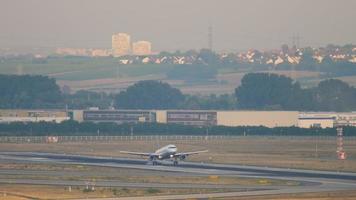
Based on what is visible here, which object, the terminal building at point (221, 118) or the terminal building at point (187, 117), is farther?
the terminal building at point (187, 117)

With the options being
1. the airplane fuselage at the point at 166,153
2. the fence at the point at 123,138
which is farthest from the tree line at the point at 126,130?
the airplane fuselage at the point at 166,153

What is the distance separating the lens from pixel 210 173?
10075 centimetres

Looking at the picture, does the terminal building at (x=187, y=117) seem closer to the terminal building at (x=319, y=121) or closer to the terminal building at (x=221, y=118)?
the terminal building at (x=221, y=118)

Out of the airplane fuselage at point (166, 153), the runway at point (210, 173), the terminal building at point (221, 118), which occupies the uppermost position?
the terminal building at point (221, 118)

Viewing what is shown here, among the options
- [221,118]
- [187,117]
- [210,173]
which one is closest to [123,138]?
[221,118]

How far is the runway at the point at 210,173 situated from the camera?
8475 cm

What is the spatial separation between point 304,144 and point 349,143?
5.94 m

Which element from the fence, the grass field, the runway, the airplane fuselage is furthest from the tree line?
the airplane fuselage

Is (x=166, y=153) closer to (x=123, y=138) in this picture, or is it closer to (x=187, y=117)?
(x=123, y=138)

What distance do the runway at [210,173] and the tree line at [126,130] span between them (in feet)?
131

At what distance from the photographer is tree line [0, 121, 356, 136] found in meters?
171

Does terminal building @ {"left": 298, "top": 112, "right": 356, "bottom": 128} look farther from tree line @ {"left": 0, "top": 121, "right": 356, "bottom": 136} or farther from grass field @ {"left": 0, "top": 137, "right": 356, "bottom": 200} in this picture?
grass field @ {"left": 0, "top": 137, "right": 356, "bottom": 200}

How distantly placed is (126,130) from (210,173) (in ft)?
251

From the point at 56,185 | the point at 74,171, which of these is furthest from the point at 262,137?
the point at 56,185
